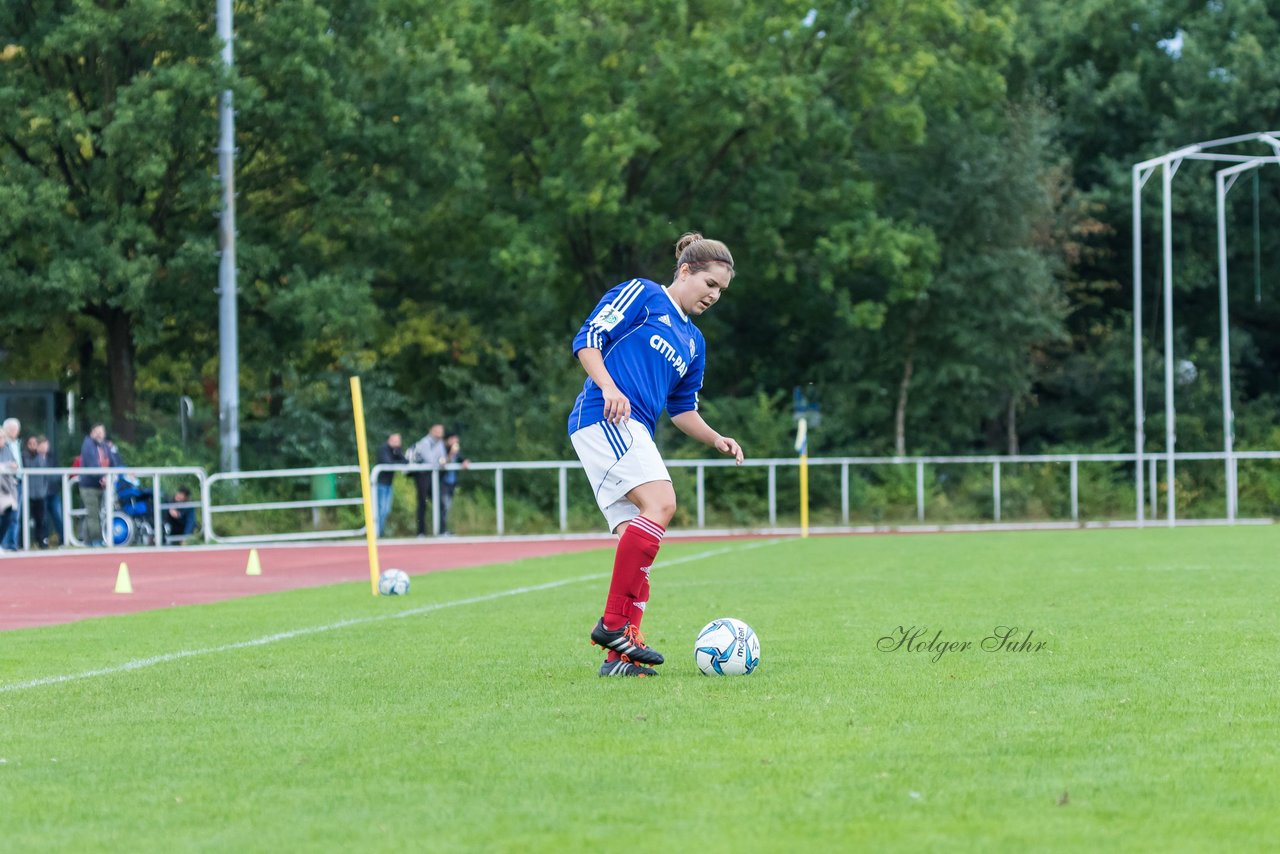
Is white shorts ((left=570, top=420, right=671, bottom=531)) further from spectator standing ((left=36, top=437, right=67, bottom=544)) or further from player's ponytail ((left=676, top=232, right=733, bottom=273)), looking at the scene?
spectator standing ((left=36, top=437, right=67, bottom=544))

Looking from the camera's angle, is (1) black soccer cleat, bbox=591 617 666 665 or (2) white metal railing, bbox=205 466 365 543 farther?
(2) white metal railing, bbox=205 466 365 543

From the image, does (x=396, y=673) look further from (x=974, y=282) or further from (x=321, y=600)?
(x=974, y=282)

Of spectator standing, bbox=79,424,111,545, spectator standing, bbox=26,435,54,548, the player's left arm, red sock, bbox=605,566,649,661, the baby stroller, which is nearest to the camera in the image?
red sock, bbox=605,566,649,661

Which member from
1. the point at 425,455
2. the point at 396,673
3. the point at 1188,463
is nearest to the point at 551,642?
the point at 396,673

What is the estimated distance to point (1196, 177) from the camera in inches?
1587

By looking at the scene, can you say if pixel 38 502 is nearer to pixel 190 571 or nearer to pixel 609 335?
pixel 190 571

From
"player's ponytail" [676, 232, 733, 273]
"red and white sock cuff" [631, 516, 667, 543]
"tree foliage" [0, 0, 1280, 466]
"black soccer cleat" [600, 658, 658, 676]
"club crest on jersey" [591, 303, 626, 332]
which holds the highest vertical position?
"tree foliage" [0, 0, 1280, 466]

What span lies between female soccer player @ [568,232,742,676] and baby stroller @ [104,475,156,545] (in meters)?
19.0

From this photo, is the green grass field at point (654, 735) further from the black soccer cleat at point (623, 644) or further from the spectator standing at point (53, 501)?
the spectator standing at point (53, 501)

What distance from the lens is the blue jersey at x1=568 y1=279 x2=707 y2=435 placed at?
26.2 ft

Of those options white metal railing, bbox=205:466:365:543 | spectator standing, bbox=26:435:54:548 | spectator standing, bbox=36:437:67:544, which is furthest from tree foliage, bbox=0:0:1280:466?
spectator standing, bbox=26:435:54:548

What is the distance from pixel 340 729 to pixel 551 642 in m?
3.48

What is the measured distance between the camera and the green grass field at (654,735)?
4.48 m

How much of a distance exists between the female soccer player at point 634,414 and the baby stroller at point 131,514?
62.4 ft
